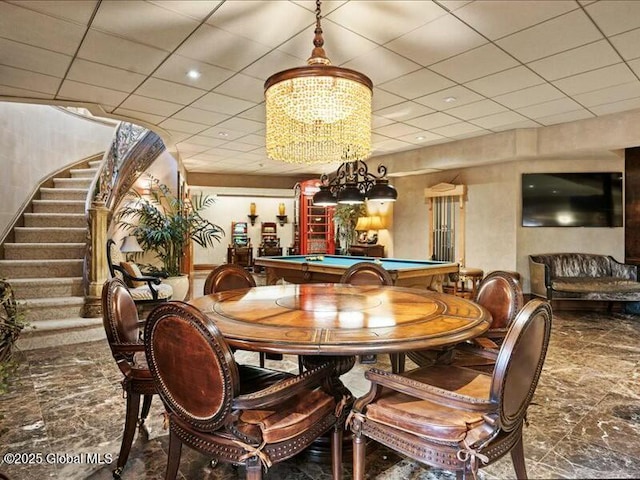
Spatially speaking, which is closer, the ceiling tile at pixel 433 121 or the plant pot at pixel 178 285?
the ceiling tile at pixel 433 121

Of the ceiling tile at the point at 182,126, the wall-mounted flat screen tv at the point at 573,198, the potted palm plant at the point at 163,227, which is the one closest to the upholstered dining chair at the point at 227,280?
the ceiling tile at the point at 182,126

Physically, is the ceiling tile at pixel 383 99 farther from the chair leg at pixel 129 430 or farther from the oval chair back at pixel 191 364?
the chair leg at pixel 129 430

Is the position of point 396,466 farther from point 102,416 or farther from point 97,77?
point 97,77

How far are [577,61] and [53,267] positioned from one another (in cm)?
618

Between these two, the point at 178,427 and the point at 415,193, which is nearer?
the point at 178,427

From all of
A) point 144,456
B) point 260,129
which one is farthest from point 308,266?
point 144,456

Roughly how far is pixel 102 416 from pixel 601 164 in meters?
7.65

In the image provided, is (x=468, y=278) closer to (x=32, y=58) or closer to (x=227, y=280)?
(x=227, y=280)

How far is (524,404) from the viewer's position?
157cm

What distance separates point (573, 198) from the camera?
652cm

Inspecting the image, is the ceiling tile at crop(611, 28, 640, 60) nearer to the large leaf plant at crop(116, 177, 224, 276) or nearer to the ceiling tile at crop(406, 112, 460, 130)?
the ceiling tile at crop(406, 112, 460, 130)

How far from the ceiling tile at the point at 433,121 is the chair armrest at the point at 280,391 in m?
3.99

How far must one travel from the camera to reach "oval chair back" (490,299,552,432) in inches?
54.6

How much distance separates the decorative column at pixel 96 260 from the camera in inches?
182
